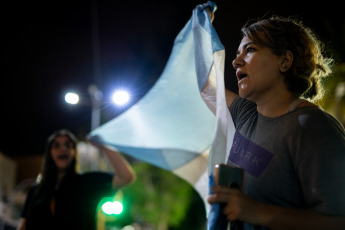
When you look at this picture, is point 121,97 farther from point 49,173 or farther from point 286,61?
point 286,61

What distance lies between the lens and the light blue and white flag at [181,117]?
2570 millimetres

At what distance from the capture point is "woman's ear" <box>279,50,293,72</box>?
1.87 meters

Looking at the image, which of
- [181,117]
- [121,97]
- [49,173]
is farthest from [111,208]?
[181,117]

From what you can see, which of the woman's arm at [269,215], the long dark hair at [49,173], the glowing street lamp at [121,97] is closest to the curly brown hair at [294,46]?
the woman's arm at [269,215]

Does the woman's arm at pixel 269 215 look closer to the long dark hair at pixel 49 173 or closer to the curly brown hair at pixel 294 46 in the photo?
the curly brown hair at pixel 294 46

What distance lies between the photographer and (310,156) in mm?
1532

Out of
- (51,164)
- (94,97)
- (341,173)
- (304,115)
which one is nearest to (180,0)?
(51,164)

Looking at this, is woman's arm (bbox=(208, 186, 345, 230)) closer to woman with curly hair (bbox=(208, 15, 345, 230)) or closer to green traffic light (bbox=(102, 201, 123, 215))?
woman with curly hair (bbox=(208, 15, 345, 230))

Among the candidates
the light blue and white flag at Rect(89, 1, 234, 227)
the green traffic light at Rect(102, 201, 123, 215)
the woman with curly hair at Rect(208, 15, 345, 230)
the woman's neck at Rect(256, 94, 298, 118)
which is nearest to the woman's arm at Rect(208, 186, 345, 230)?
the woman with curly hair at Rect(208, 15, 345, 230)

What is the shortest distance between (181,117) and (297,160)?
1.86 meters

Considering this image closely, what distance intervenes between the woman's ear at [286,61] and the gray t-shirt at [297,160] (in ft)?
0.86

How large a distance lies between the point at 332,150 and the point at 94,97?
31.4ft

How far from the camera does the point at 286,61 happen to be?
1.87m

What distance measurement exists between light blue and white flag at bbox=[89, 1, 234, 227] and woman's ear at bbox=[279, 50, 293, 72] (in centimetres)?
57
